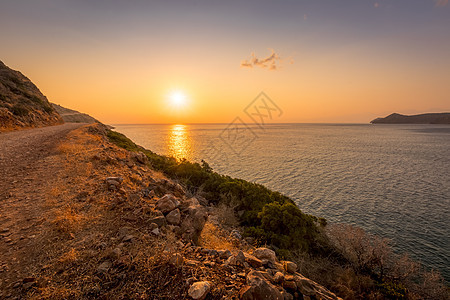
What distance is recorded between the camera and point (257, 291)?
4395 millimetres

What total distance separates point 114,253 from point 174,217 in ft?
8.93

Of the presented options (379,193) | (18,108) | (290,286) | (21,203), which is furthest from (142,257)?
(18,108)

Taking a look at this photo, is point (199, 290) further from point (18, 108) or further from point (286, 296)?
point (18, 108)

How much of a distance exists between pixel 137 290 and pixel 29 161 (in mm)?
13105

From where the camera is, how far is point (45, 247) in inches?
196

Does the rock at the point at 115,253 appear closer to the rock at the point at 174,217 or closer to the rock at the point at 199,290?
the rock at the point at 199,290

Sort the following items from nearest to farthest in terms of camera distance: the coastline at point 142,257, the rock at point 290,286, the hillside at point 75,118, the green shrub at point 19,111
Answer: the coastline at point 142,257 → the rock at point 290,286 → the green shrub at point 19,111 → the hillside at point 75,118

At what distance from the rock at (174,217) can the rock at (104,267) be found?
2753 mm

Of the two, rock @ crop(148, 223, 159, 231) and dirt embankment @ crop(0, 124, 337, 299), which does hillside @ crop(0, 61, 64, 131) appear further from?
rock @ crop(148, 223, 159, 231)

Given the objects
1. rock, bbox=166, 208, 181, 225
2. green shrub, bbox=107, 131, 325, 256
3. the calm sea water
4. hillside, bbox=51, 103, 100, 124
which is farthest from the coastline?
hillside, bbox=51, 103, 100, 124

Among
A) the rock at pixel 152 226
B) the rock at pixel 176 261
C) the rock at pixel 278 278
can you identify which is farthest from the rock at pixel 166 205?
the rock at pixel 278 278

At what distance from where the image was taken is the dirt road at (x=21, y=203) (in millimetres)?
4469

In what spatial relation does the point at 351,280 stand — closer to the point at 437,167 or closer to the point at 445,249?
the point at 445,249

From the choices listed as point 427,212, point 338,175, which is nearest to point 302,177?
point 338,175
